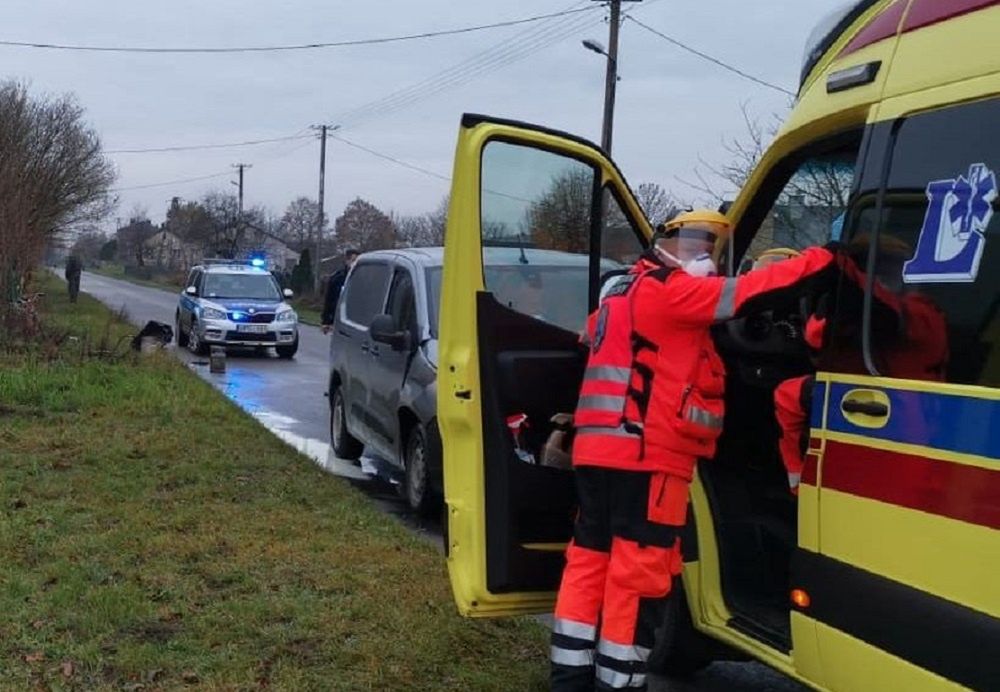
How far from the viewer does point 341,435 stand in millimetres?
10008

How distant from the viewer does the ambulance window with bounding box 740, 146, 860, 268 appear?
3.99 meters

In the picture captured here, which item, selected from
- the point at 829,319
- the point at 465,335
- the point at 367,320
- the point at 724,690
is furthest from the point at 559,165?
the point at 367,320

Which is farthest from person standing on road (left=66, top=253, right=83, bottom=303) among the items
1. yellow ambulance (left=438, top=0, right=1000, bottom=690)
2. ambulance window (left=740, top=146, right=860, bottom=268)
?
ambulance window (left=740, top=146, right=860, bottom=268)

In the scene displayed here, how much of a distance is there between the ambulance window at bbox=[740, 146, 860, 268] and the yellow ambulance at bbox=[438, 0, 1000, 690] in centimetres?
1

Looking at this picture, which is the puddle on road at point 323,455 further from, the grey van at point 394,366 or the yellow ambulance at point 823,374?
the yellow ambulance at point 823,374

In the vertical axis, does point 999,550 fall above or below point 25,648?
above

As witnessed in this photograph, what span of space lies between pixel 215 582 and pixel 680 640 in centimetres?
250

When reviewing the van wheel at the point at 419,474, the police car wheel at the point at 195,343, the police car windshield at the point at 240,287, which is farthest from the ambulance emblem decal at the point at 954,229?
the police car windshield at the point at 240,287

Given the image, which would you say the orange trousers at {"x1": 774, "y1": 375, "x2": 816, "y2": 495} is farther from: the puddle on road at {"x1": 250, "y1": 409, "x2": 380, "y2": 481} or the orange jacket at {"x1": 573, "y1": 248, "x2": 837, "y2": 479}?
the puddle on road at {"x1": 250, "y1": 409, "x2": 380, "y2": 481}

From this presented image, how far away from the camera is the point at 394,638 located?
4914 mm

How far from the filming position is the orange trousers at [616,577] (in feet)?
12.1

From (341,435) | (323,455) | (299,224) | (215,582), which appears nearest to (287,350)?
(323,455)

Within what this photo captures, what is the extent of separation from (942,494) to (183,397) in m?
9.87

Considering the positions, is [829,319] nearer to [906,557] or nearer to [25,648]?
[906,557]
